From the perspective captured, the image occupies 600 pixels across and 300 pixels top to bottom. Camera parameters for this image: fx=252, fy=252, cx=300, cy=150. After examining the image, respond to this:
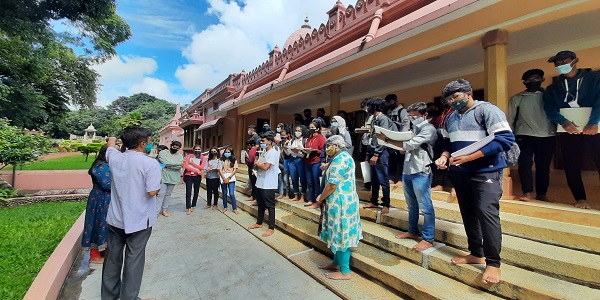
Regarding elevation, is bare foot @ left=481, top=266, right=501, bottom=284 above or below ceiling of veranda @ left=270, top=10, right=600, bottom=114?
below

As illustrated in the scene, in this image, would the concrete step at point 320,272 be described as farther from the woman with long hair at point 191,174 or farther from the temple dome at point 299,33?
the temple dome at point 299,33

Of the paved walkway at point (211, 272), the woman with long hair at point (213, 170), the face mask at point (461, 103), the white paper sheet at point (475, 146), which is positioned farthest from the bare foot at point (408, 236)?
the woman with long hair at point (213, 170)

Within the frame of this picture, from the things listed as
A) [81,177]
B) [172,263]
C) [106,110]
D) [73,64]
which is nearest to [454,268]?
[172,263]

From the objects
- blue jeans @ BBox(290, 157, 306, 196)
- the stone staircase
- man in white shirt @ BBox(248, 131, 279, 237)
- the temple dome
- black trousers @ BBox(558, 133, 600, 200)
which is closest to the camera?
the stone staircase

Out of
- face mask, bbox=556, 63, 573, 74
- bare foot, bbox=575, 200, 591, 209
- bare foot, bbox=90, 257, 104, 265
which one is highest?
face mask, bbox=556, 63, 573, 74

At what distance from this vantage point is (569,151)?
308 cm

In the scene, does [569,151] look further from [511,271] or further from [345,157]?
[345,157]

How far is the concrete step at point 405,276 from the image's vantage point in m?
2.13

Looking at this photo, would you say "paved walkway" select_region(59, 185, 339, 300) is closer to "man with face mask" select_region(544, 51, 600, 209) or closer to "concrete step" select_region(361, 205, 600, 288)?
"concrete step" select_region(361, 205, 600, 288)

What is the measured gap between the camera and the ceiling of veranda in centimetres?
367

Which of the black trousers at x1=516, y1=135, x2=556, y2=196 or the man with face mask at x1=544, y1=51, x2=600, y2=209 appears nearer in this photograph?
the man with face mask at x1=544, y1=51, x2=600, y2=209

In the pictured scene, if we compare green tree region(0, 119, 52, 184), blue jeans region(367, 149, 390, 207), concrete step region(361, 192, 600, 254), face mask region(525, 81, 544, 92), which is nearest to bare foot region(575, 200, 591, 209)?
concrete step region(361, 192, 600, 254)

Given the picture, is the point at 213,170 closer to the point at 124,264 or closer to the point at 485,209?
the point at 124,264

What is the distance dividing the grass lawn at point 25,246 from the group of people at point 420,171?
635mm
